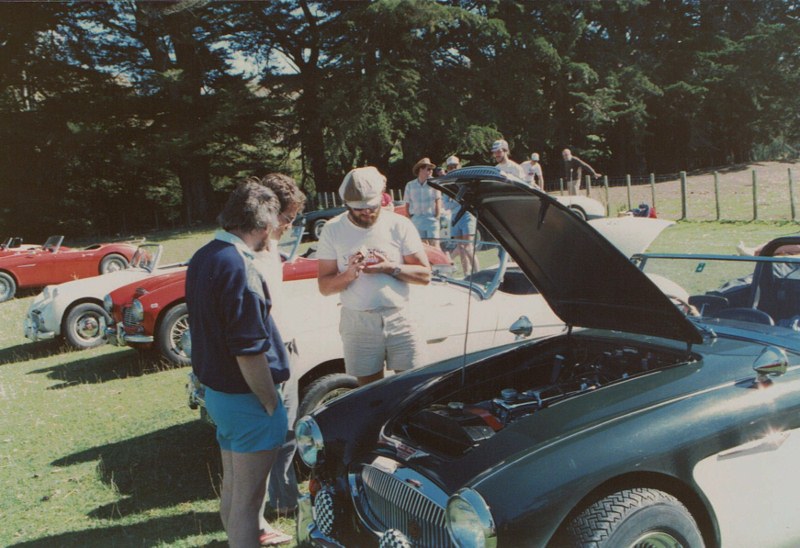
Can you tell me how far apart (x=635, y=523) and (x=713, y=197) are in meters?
20.9

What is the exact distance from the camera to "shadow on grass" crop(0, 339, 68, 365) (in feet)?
29.9

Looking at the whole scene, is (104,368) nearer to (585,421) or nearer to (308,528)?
(308,528)

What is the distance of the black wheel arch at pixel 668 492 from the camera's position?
2307 mm

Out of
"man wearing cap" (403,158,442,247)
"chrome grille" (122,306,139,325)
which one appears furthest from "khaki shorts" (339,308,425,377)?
"man wearing cap" (403,158,442,247)

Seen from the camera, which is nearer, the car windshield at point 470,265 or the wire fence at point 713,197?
the car windshield at point 470,265

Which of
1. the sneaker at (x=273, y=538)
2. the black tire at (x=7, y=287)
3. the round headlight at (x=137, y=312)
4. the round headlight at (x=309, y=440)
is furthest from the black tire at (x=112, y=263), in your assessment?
the round headlight at (x=309, y=440)

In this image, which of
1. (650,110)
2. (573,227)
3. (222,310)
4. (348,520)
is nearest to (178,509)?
(348,520)

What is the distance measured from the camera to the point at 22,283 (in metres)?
13.8

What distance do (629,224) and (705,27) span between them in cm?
3537

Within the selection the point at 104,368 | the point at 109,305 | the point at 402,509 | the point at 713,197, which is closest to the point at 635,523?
the point at 402,509

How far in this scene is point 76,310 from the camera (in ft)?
29.8

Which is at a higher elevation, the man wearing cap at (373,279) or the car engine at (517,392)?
the man wearing cap at (373,279)

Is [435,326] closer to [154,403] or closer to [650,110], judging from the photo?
[154,403]

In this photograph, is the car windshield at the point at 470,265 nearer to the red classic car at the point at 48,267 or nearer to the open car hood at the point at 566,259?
the open car hood at the point at 566,259
